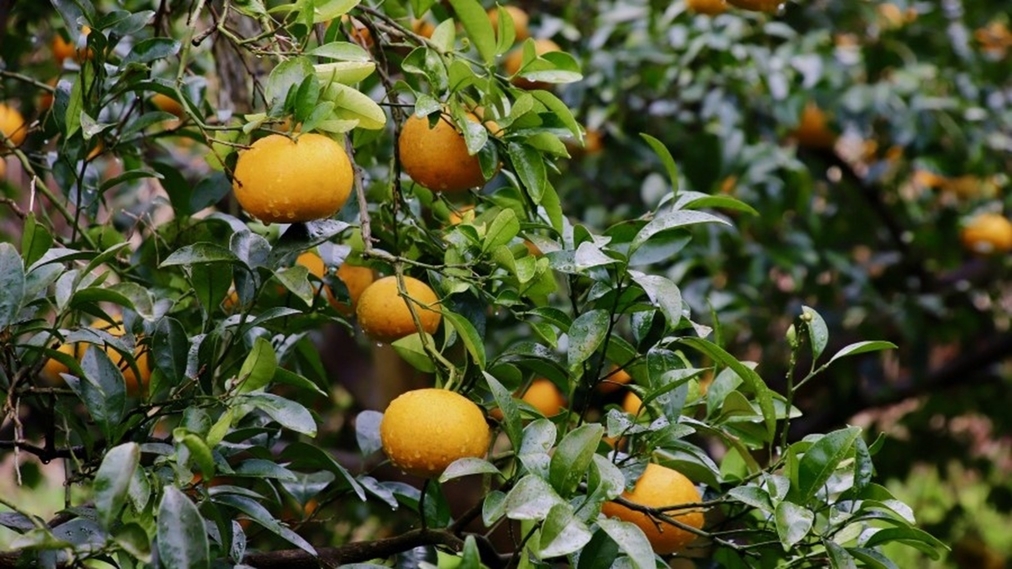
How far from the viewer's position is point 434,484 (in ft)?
3.07

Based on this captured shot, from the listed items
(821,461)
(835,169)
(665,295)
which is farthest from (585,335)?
(835,169)

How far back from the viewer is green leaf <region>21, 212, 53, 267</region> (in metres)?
0.78

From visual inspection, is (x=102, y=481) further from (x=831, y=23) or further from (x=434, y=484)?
(x=831, y=23)

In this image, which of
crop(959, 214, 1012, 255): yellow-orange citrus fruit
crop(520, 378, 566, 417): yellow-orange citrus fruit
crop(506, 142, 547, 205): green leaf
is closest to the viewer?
crop(506, 142, 547, 205): green leaf

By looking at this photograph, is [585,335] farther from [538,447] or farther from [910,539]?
[910,539]

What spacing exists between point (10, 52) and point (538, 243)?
72 cm

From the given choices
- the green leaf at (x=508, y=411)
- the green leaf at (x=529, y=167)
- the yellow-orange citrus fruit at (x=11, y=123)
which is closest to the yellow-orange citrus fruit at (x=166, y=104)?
the yellow-orange citrus fruit at (x=11, y=123)

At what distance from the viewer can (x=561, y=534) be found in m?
0.65

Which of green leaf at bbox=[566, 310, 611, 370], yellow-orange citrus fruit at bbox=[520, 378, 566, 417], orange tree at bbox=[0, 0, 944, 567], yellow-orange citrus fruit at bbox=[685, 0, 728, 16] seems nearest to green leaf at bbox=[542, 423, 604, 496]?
orange tree at bbox=[0, 0, 944, 567]

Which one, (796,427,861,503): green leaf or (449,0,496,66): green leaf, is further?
(449,0,496,66): green leaf

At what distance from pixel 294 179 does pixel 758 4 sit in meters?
0.54

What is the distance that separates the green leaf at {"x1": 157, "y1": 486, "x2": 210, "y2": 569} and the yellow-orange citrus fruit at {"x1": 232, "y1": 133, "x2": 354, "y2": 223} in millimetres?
200

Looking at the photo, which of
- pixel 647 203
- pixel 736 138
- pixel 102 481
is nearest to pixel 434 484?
pixel 102 481

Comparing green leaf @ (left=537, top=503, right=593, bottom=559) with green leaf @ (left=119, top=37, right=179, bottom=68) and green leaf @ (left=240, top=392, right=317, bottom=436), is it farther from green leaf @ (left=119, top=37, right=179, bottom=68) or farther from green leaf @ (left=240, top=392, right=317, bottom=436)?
green leaf @ (left=119, top=37, right=179, bottom=68)
